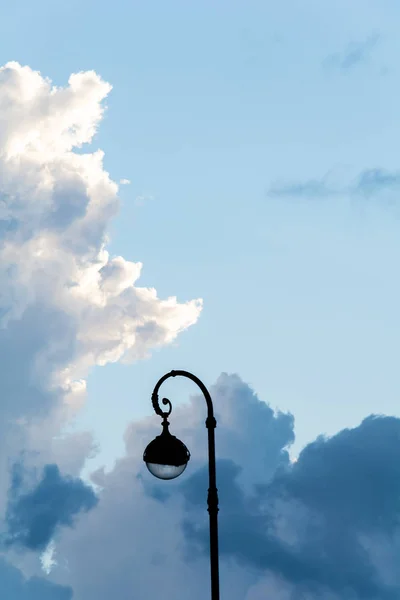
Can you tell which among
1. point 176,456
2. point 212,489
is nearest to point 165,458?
point 176,456

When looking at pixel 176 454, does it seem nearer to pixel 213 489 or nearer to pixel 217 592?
pixel 213 489

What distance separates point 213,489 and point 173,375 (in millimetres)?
2066

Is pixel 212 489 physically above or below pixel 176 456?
below

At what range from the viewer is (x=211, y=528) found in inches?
860

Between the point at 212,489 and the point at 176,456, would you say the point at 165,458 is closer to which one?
the point at 176,456

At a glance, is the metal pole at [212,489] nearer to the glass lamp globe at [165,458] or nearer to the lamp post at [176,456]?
the lamp post at [176,456]

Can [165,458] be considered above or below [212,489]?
above

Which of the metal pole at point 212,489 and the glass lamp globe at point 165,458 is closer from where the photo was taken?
the metal pole at point 212,489

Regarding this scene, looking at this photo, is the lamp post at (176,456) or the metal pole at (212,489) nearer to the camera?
the metal pole at (212,489)

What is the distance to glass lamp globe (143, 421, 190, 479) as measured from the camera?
22.5m

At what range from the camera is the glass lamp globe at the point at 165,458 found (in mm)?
22453

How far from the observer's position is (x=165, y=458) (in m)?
22.5

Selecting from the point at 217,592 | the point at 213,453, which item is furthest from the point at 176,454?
the point at 217,592

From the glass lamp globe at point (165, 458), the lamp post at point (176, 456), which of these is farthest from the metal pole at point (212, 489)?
the glass lamp globe at point (165, 458)
